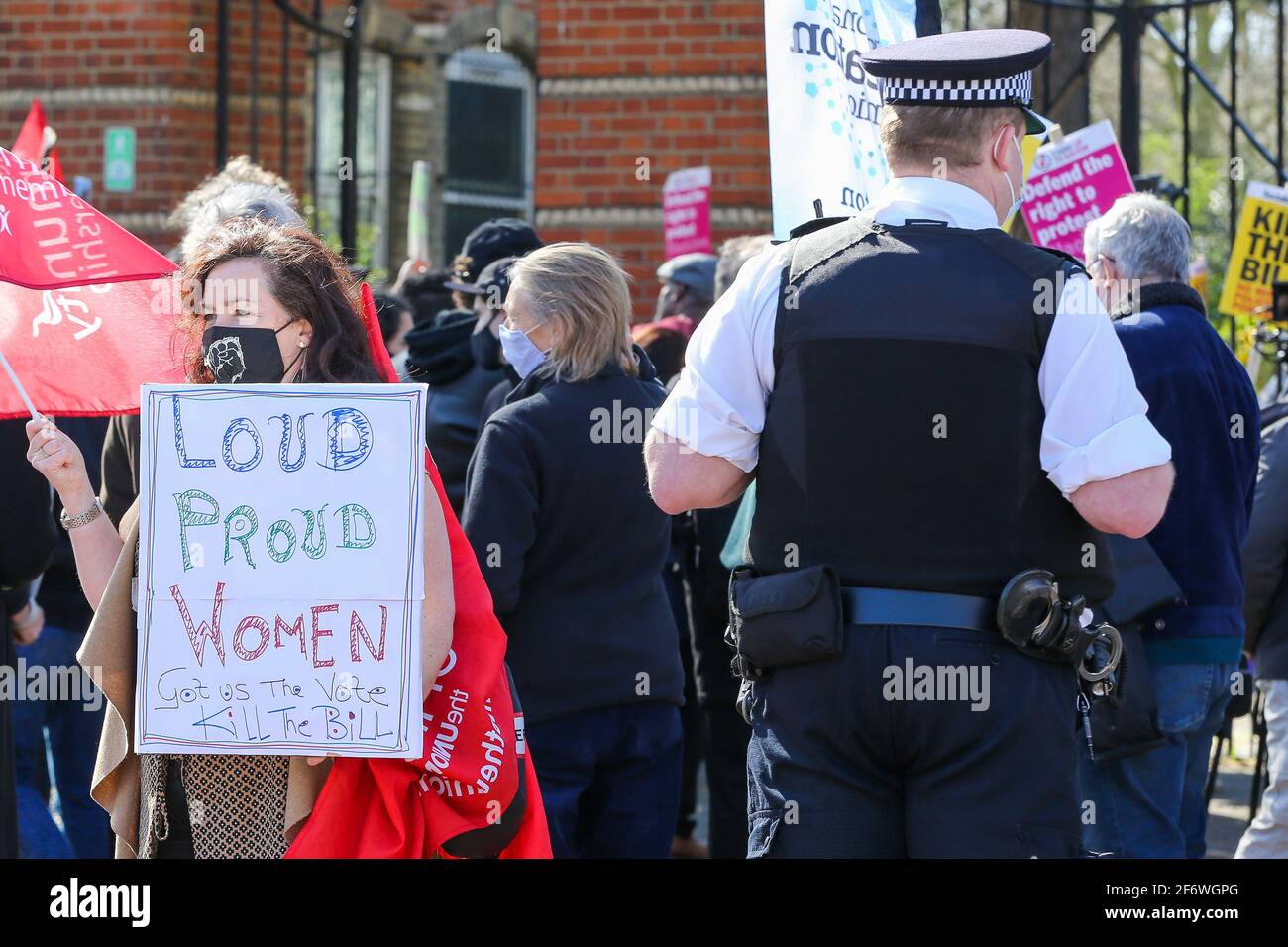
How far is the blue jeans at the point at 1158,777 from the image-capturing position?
14.3 feet

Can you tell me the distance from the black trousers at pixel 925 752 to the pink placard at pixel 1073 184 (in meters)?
3.41

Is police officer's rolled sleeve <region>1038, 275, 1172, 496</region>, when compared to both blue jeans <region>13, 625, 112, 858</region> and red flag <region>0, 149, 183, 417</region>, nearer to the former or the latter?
red flag <region>0, 149, 183, 417</region>

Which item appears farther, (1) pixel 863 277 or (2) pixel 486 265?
(2) pixel 486 265

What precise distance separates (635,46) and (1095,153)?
2561mm

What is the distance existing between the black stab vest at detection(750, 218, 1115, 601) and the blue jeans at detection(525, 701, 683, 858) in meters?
1.43

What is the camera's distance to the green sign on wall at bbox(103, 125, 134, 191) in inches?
325

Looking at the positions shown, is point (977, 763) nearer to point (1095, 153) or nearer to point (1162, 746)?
point (1162, 746)

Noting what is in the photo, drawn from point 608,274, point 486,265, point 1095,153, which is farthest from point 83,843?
point 1095,153

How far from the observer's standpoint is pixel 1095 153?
5.91 metres

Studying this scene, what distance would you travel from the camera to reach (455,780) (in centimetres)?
279

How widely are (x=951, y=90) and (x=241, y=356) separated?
49.2 inches

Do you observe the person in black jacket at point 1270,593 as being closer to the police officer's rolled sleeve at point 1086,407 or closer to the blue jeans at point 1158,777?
the blue jeans at point 1158,777

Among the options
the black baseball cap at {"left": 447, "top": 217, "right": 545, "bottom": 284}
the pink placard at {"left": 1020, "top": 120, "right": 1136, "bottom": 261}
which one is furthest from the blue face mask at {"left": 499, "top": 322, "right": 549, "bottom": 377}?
the pink placard at {"left": 1020, "top": 120, "right": 1136, "bottom": 261}

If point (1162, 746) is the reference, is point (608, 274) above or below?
above
